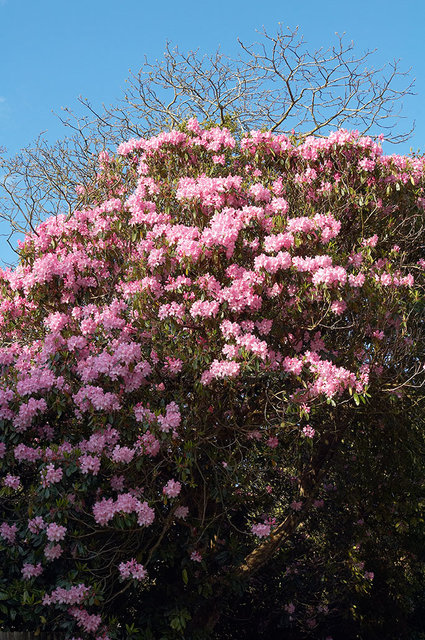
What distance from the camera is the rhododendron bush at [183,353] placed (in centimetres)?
529

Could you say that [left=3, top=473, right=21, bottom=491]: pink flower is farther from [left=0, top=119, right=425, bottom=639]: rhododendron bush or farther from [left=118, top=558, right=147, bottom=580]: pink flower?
[left=118, top=558, right=147, bottom=580]: pink flower

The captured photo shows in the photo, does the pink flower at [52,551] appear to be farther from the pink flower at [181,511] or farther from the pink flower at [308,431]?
the pink flower at [308,431]

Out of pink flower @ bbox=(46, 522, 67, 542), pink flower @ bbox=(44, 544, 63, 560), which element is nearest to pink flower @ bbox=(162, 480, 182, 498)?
pink flower @ bbox=(46, 522, 67, 542)

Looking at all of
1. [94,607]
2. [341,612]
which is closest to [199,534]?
[94,607]

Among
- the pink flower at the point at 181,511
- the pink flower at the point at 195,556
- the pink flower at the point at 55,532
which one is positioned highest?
the pink flower at the point at 181,511

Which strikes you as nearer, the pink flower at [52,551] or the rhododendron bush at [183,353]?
the pink flower at [52,551]

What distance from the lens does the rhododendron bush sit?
5289 mm

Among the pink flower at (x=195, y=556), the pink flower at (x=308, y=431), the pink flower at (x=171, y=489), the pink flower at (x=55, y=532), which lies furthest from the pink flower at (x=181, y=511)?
the pink flower at (x=308, y=431)

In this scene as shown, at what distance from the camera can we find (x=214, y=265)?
18.8ft

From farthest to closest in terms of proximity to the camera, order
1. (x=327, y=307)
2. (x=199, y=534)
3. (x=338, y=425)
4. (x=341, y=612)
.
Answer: (x=341, y=612) < (x=338, y=425) < (x=199, y=534) < (x=327, y=307)

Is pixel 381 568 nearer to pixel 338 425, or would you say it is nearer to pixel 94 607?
pixel 338 425

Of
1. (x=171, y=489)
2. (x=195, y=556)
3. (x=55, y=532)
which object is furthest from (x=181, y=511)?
(x=55, y=532)

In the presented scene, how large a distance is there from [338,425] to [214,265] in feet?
8.10

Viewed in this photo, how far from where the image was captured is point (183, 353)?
5473 mm
